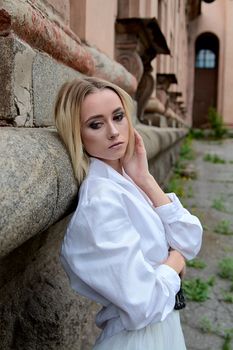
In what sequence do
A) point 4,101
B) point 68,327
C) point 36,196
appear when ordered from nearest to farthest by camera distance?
point 36,196 → point 4,101 → point 68,327

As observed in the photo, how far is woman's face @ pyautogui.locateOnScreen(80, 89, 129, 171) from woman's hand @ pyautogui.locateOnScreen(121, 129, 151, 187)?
0.34 feet

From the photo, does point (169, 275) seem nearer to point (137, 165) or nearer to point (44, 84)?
point (137, 165)

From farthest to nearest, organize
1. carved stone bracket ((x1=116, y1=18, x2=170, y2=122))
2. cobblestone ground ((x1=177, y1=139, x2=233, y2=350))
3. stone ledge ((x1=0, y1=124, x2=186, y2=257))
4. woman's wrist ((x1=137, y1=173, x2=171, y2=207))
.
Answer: carved stone bracket ((x1=116, y1=18, x2=170, y2=122)) → cobblestone ground ((x1=177, y1=139, x2=233, y2=350)) → woman's wrist ((x1=137, y1=173, x2=171, y2=207)) → stone ledge ((x1=0, y1=124, x2=186, y2=257))

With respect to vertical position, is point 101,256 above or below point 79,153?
below

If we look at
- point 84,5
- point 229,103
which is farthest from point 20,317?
point 229,103

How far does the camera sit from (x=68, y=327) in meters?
1.95

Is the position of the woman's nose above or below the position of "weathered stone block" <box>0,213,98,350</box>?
above

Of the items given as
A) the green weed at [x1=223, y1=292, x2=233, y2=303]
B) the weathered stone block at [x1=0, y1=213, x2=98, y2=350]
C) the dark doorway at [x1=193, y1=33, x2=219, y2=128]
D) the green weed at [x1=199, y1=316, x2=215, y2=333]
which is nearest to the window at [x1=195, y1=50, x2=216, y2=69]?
the dark doorway at [x1=193, y1=33, x2=219, y2=128]

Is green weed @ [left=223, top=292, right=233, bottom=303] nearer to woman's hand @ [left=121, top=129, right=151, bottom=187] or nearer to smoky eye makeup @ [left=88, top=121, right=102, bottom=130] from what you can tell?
woman's hand @ [left=121, top=129, right=151, bottom=187]

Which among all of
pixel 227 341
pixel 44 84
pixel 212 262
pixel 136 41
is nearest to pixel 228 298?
pixel 227 341

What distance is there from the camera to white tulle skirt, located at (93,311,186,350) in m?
1.40

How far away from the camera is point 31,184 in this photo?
3.78ft

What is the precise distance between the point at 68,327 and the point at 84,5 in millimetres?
1883

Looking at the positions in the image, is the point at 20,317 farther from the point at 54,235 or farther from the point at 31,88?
the point at 31,88
